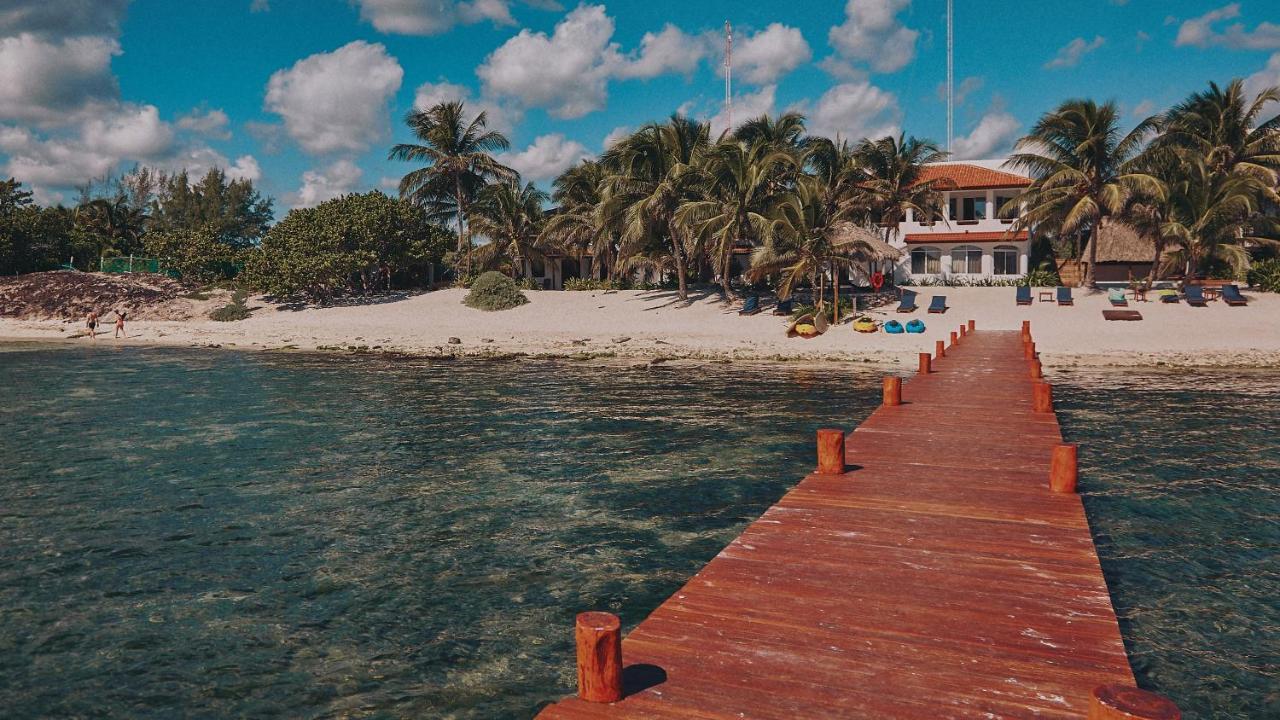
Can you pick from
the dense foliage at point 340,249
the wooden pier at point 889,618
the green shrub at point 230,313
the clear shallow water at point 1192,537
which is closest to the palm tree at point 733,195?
the clear shallow water at point 1192,537

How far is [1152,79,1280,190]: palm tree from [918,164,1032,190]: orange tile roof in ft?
26.4

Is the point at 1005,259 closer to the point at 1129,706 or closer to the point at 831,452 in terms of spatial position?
the point at 831,452

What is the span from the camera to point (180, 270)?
182 ft

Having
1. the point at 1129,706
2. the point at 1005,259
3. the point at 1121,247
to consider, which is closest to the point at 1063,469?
the point at 1129,706

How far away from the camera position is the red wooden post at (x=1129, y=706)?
11.8ft

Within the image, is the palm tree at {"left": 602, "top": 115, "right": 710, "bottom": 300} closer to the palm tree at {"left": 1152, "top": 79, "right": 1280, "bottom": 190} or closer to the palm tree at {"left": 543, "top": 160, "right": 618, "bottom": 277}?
the palm tree at {"left": 543, "top": 160, "right": 618, "bottom": 277}

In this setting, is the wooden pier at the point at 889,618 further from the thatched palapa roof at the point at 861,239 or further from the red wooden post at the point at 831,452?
the thatched palapa roof at the point at 861,239

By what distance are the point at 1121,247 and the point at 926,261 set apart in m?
13.6

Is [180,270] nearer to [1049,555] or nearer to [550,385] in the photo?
[550,385]

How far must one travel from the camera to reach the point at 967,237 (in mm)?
49906

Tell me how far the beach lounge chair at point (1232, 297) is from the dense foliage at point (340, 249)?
144 feet

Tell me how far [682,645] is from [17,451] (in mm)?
15502

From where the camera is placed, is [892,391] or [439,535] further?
[892,391]

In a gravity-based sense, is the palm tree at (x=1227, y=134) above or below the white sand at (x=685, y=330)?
above
